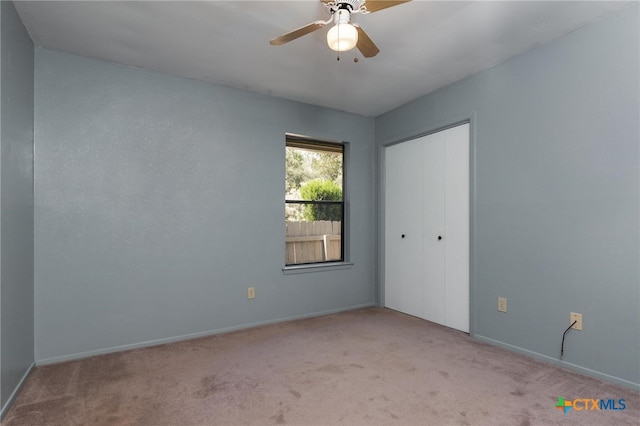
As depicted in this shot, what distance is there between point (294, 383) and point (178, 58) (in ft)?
8.87

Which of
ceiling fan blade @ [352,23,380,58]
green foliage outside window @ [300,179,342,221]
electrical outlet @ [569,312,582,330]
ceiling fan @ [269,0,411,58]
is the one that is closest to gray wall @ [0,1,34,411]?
ceiling fan @ [269,0,411,58]

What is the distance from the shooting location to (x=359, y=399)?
6.79 feet

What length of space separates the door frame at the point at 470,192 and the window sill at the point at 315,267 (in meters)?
0.49

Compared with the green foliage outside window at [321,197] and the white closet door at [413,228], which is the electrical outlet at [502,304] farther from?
the green foliage outside window at [321,197]

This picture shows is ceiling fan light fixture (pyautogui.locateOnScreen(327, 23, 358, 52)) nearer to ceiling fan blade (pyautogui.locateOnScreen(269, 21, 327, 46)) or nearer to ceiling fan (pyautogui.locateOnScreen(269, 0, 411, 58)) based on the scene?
ceiling fan (pyautogui.locateOnScreen(269, 0, 411, 58))

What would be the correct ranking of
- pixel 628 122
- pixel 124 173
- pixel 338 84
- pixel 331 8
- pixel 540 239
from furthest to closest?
pixel 338 84 < pixel 124 173 < pixel 540 239 < pixel 628 122 < pixel 331 8

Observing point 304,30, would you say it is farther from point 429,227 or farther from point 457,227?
point 429,227

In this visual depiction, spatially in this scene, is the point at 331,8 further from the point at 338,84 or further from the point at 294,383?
the point at 294,383

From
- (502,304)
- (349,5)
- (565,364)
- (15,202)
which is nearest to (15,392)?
(15,202)

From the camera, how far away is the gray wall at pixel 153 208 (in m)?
2.65

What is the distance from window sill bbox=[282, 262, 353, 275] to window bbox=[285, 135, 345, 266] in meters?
0.12

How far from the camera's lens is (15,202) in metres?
2.17

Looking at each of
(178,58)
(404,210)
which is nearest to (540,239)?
(404,210)

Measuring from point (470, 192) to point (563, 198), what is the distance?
0.80 metres
